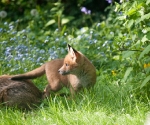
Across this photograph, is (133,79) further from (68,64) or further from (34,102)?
(34,102)

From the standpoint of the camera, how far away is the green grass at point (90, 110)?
20.5 ft

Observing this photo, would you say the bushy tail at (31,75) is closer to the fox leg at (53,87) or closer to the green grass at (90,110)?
the fox leg at (53,87)

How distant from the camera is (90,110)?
6660mm

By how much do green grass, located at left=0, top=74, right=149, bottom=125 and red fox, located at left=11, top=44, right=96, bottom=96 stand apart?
0.22 meters

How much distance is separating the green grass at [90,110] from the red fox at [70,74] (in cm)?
22

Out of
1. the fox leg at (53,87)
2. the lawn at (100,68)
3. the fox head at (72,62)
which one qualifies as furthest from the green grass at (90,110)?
the fox head at (72,62)

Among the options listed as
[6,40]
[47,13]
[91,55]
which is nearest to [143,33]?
[91,55]

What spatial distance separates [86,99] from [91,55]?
278 centimetres

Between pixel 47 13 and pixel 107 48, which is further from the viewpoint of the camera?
pixel 47 13

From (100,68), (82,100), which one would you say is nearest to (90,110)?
(82,100)

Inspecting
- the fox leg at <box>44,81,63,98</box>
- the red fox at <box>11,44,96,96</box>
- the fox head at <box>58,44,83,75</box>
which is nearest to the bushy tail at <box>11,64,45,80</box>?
the red fox at <box>11,44,96,96</box>

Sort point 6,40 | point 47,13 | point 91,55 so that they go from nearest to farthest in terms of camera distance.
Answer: point 91,55 < point 6,40 < point 47,13

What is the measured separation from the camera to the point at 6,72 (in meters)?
9.08

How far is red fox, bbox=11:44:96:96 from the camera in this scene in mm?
7715
